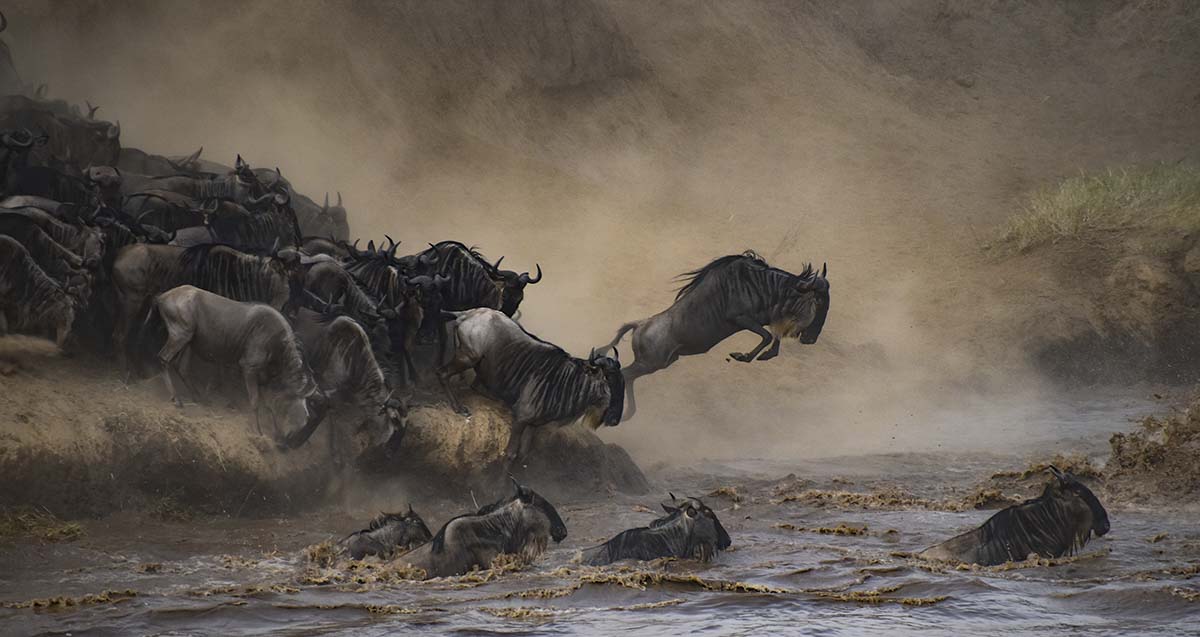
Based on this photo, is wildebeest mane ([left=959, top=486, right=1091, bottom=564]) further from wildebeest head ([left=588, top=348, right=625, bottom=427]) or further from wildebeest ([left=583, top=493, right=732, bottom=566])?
wildebeest head ([left=588, top=348, right=625, bottom=427])

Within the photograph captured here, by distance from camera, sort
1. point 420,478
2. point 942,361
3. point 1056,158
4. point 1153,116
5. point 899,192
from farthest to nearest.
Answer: point 1153,116, point 1056,158, point 899,192, point 942,361, point 420,478

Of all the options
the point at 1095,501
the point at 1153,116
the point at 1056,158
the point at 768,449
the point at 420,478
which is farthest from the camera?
the point at 1153,116

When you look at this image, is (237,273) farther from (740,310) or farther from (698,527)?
(740,310)

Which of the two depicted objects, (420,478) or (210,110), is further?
(210,110)

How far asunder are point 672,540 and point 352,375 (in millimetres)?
2876

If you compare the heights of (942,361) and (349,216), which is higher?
(349,216)

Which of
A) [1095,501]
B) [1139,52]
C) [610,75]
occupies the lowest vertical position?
[1095,501]

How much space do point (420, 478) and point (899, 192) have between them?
1448 cm

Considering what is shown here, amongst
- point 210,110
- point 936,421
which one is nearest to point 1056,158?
point 936,421

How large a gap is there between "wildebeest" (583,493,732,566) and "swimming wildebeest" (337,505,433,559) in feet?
3.19

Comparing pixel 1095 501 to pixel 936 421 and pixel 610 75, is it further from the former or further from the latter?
pixel 610 75

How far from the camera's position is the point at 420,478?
10.1 m

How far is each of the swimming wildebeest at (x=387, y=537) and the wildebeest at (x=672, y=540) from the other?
3.19 feet

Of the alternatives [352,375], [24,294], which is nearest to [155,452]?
[24,294]
